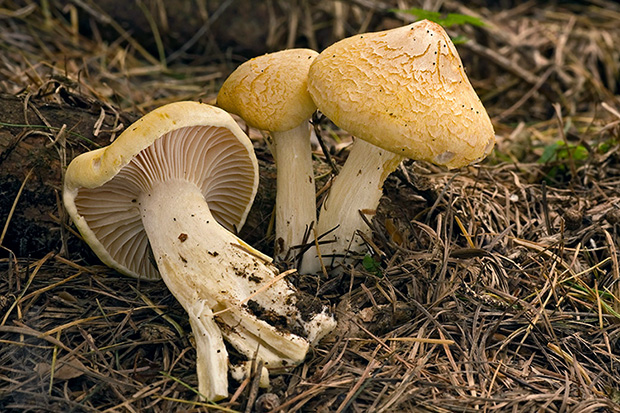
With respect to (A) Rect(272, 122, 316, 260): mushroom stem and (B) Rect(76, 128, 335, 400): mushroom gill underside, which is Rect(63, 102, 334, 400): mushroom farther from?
(A) Rect(272, 122, 316, 260): mushroom stem

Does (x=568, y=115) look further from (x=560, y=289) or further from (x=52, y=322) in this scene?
(x=52, y=322)

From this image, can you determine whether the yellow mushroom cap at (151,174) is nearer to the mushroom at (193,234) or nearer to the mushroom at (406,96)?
the mushroom at (193,234)

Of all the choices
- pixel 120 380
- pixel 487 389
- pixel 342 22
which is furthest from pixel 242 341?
pixel 342 22

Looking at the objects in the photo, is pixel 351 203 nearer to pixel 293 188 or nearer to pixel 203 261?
pixel 293 188

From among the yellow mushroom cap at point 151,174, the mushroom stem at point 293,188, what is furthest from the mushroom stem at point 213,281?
the mushroom stem at point 293,188

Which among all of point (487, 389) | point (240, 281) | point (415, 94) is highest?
point (415, 94)

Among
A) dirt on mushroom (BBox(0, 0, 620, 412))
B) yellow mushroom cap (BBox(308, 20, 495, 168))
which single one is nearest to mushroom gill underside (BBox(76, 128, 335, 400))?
dirt on mushroom (BBox(0, 0, 620, 412))
